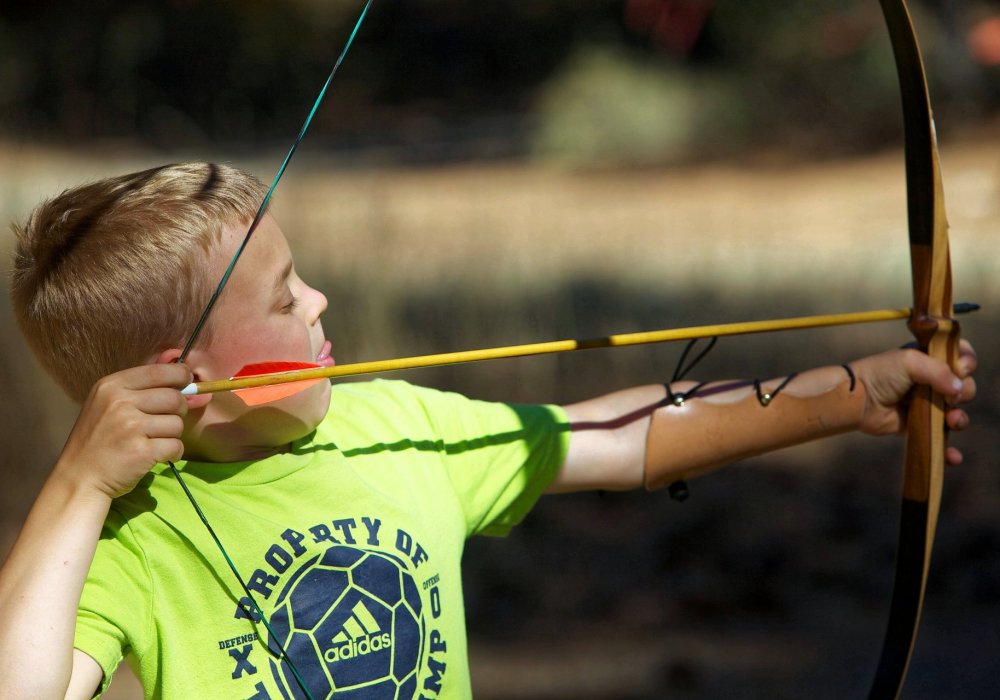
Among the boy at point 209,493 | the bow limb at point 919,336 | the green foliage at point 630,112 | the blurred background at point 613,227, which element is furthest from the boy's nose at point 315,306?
the green foliage at point 630,112

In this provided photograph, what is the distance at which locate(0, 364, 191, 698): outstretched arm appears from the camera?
2.60 ft

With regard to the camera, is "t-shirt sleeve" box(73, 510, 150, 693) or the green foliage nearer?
"t-shirt sleeve" box(73, 510, 150, 693)

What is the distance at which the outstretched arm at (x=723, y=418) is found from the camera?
46.6 inches

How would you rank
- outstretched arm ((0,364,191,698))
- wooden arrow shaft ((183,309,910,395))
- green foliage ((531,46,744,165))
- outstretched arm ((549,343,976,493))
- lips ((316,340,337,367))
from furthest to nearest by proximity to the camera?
green foliage ((531,46,744,165)), outstretched arm ((549,343,976,493)), lips ((316,340,337,367)), wooden arrow shaft ((183,309,910,395)), outstretched arm ((0,364,191,698))

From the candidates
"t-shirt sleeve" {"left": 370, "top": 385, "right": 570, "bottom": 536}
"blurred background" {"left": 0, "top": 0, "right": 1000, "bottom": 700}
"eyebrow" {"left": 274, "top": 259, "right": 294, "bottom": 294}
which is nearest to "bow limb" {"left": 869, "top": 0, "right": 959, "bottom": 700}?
"t-shirt sleeve" {"left": 370, "top": 385, "right": 570, "bottom": 536}

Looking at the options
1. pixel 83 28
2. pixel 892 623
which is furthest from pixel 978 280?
pixel 83 28

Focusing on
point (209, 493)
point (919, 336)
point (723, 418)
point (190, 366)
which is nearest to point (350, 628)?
point (209, 493)

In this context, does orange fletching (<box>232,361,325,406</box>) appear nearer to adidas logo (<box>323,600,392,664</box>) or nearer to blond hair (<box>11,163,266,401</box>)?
blond hair (<box>11,163,266,401</box>)

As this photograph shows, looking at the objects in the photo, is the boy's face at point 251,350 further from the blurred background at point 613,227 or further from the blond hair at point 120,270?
the blurred background at point 613,227

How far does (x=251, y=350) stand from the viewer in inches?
38.6

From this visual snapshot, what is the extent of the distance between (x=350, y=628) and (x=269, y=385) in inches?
9.4

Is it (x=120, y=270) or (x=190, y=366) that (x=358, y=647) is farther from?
(x=120, y=270)

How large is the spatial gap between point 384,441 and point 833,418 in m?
0.52

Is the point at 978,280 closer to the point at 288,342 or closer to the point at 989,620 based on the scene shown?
the point at 989,620
